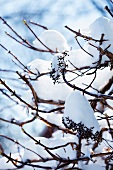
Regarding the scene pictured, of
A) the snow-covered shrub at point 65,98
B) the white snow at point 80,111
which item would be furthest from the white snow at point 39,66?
the white snow at point 80,111

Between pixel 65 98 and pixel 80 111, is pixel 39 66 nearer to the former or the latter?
pixel 65 98

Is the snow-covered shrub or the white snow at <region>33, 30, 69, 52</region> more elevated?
the white snow at <region>33, 30, 69, 52</region>

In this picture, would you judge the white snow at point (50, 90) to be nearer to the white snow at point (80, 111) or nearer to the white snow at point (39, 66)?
the white snow at point (39, 66)

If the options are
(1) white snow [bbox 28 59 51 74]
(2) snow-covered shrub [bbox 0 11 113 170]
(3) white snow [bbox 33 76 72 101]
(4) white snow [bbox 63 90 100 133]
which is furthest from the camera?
(1) white snow [bbox 28 59 51 74]

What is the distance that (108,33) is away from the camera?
55.9 inches

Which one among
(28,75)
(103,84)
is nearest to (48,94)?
(28,75)

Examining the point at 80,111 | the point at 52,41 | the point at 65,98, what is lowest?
the point at 80,111

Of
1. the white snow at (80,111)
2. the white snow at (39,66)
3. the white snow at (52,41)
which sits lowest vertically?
the white snow at (80,111)

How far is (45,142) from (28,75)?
1.50 feet

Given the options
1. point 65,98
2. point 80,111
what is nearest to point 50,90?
point 65,98

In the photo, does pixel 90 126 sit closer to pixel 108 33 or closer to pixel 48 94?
pixel 108 33

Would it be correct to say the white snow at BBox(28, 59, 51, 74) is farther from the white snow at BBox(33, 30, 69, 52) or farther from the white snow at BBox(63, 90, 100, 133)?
the white snow at BBox(63, 90, 100, 133)

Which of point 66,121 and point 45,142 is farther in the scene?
point 45,142

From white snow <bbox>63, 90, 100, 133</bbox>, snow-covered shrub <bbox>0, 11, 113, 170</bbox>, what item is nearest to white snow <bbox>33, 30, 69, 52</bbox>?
snow-covered shrub <bbox>0, 11, 113, 170</bbox>
